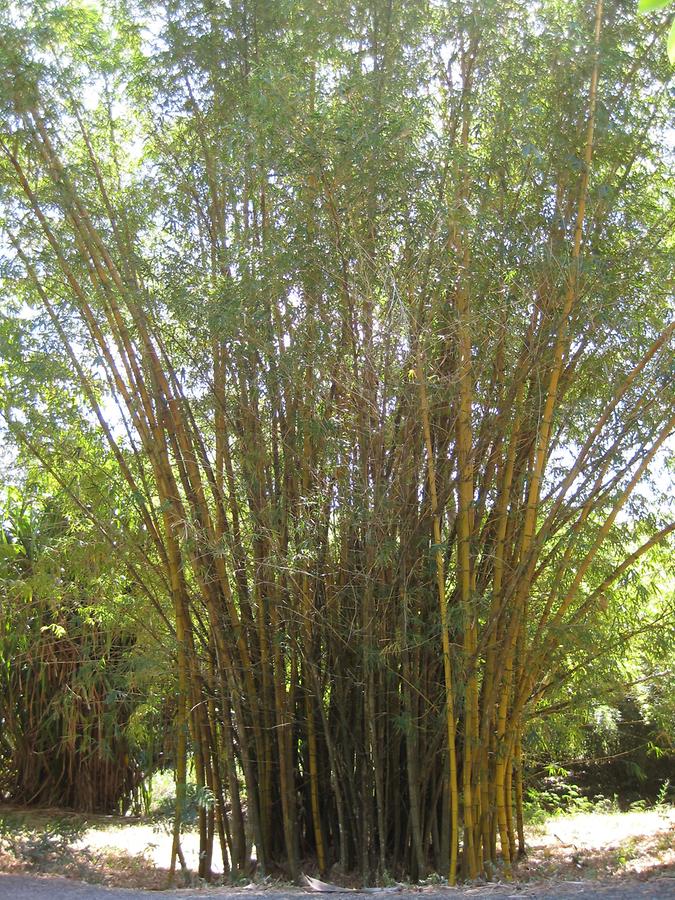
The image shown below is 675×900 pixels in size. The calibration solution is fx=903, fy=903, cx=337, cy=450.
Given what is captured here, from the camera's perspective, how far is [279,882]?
159 inches

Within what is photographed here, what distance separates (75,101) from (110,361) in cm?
133

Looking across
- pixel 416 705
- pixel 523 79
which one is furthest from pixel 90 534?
pixel 523 79

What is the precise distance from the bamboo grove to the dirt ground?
32 centimetres

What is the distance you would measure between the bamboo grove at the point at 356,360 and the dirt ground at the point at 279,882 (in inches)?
12.7

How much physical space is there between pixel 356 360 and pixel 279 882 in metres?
2.35

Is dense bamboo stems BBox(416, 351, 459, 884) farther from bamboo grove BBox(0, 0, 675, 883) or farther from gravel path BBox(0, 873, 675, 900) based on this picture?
gravel path BBox(0, 873, 675, 900)

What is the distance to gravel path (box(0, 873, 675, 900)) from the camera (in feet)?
11.0

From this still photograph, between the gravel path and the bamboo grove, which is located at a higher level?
the bamboo grove

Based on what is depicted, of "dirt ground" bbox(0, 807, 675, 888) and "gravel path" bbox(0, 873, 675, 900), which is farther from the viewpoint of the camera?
"dirt ground" bbox(0, 807, 675, 888)

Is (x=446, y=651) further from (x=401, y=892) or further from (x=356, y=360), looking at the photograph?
(x=356, y=360)

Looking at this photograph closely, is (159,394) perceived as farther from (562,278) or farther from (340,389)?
(562,278)

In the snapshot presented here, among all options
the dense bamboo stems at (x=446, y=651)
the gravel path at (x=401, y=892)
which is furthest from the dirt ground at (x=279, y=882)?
the dense bamboo stems at (x=446, y=651)

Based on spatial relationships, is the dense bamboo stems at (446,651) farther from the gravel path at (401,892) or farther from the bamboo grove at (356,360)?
the gravel path at (401,892)

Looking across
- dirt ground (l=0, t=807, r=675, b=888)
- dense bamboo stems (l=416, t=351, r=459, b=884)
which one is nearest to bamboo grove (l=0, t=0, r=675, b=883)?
dense bamboo stems (l=416, t=351, r=459, b=884)
